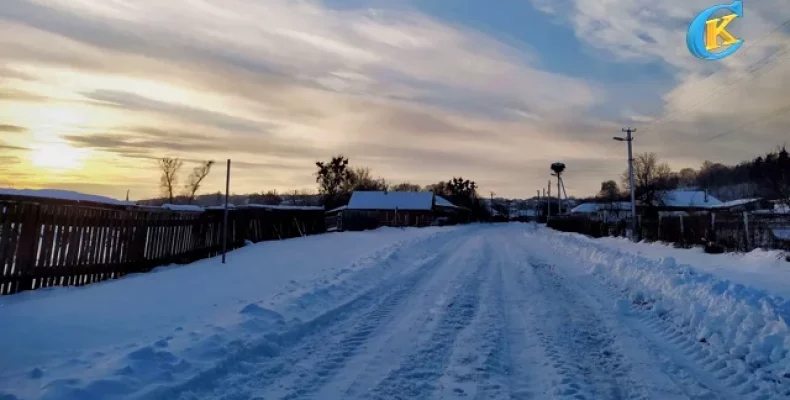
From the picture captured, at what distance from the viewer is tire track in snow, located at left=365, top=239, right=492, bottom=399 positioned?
480cm

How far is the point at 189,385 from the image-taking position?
4.69 m

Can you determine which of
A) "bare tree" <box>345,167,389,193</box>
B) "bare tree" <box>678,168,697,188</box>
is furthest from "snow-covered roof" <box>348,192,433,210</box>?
"bare tree" <box>678,168,697,188</box>

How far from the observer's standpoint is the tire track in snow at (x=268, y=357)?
4.66 metres

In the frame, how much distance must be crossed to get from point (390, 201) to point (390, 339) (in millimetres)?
78884

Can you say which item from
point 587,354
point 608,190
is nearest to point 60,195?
point 587,354

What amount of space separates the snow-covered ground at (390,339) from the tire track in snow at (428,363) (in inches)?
1.0

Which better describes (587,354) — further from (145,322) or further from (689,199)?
(689,199)

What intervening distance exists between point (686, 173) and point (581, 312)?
171 meters

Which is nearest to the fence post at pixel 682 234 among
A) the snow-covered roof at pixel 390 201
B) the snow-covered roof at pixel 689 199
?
the snow-covered roof at pixel 390 201

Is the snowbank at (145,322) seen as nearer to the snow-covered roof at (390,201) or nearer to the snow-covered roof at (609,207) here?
the snow-covered roof at (609,207)

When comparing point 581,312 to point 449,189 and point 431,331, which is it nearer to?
point 431,331

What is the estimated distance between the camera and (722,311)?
775cm

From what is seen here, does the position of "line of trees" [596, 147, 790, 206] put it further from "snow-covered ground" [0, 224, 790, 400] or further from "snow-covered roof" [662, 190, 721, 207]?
"snow-covered ground" [0, 224, 790, 400]

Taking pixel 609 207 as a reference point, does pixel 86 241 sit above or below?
below
